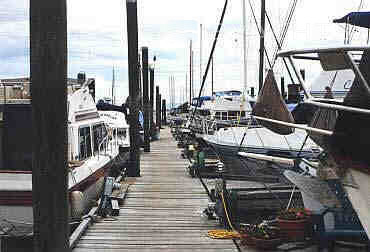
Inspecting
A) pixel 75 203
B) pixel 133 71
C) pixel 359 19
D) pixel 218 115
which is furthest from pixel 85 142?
pixel 218 115

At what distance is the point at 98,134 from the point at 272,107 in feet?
29.5

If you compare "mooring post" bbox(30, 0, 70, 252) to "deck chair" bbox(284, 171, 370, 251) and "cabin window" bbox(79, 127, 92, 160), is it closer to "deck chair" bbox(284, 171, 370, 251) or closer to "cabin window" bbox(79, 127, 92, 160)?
"deck chair" bbox(284, 171, 370, 251)

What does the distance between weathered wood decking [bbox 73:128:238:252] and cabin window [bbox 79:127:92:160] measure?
1.37 metres

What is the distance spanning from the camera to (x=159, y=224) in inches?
395

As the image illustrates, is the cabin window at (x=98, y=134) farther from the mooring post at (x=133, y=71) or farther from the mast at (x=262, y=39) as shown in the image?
the mast at (x=262, y=39)

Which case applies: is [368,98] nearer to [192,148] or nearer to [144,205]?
[144,205]

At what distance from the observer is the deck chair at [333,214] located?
7.27m

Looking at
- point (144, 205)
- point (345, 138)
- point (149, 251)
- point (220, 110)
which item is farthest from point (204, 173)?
point (220, 110)

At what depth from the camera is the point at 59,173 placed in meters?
4.91

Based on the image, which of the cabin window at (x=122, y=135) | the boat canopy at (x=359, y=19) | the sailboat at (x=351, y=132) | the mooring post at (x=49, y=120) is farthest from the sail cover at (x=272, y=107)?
the cabin window at (x=122, y=135)

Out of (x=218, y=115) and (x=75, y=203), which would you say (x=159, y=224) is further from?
(x=218, y=115)

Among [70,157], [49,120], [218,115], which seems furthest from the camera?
[218,115]

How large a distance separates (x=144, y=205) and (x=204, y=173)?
15.5 ft

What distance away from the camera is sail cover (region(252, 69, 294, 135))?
22.6 feet
